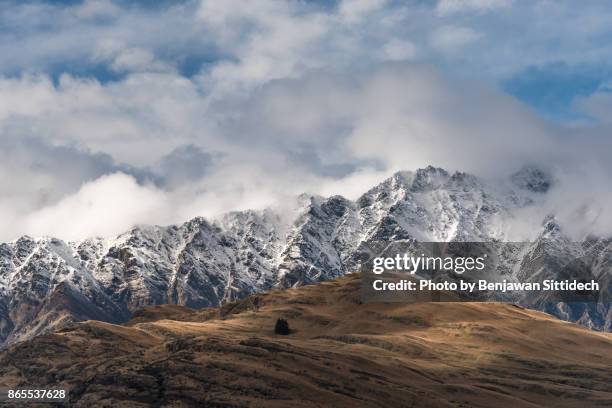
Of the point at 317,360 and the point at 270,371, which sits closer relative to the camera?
the point at 270,371

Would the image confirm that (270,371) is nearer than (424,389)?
Yes

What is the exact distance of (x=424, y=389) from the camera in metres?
198

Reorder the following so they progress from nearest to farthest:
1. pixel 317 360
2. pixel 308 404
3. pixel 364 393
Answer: pixel 308 404, pixel 364 393, pixel 317 360

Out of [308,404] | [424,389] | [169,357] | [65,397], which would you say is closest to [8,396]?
[65,397]

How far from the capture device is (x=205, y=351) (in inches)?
7594

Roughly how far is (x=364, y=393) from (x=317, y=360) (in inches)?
646

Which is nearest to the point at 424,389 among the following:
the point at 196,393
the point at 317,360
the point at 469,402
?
the point at 469,402

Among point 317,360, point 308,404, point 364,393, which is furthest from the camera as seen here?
point 317,360

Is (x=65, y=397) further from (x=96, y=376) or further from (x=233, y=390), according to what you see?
(x=233, y=390)

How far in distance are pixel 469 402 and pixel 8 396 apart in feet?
294

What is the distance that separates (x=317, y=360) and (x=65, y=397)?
157 feet

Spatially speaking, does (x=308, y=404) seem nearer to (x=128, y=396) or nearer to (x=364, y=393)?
(x=364, y=393)

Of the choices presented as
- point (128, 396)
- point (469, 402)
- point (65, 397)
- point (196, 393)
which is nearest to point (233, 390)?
point (196, 393)

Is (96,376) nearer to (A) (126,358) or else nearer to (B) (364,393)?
(A) (126,358)
